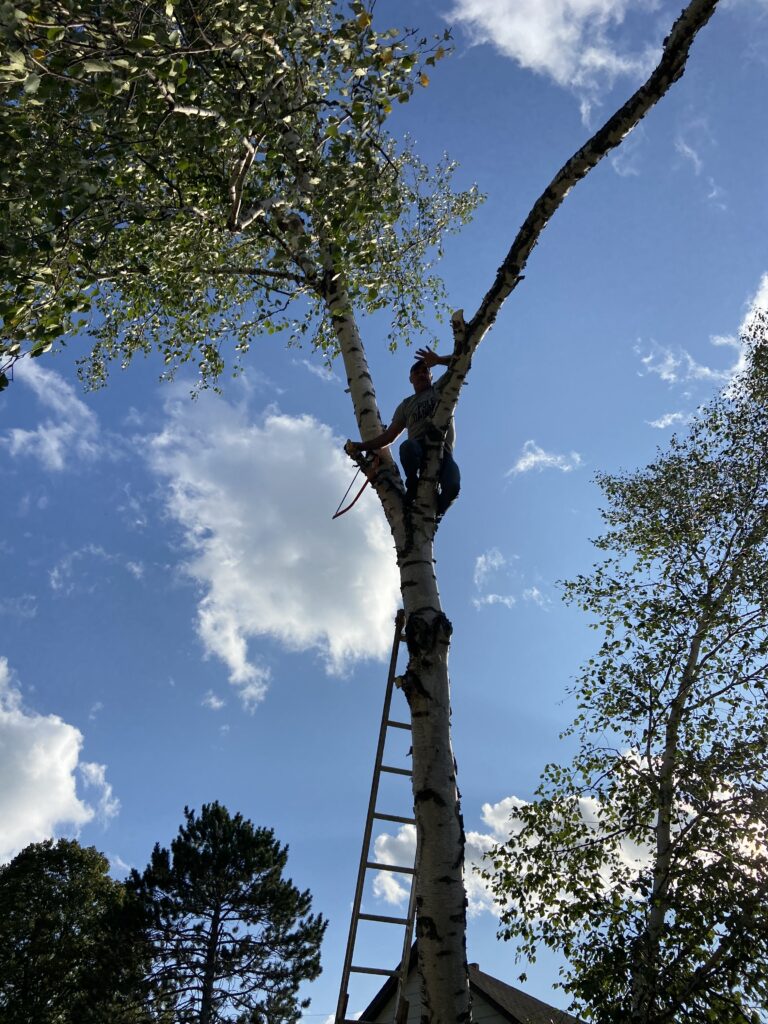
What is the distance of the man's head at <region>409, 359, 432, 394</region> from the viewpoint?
7.36 meters

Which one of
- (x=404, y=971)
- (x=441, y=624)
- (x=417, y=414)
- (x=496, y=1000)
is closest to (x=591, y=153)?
(x=417, y=414)

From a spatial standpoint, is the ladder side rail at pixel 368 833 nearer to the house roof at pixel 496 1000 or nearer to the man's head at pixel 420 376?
the man's head at pixel 420 376

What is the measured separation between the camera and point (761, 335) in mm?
14547

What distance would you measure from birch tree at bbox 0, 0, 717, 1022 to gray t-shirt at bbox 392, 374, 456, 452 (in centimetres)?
28

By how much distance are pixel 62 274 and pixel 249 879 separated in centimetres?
2379

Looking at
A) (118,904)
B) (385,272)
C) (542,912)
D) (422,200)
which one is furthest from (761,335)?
(118,904)

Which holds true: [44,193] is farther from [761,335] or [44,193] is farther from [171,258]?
[761,335]

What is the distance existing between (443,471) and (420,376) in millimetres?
1349

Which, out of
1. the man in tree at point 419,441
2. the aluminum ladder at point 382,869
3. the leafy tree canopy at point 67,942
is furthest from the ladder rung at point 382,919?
the leafy tree canopy at point 67,942

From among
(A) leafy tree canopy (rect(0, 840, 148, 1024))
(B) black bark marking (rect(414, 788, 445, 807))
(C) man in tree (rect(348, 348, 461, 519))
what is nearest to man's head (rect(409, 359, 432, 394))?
(C) man in tree (rect(348, 348, 461, 519))

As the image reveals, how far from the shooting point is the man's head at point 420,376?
7355 millimetres

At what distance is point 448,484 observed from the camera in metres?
6.54

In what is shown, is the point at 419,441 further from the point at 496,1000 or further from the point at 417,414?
the point at 496,1000

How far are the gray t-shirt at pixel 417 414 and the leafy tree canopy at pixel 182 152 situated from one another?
121 centimetres
